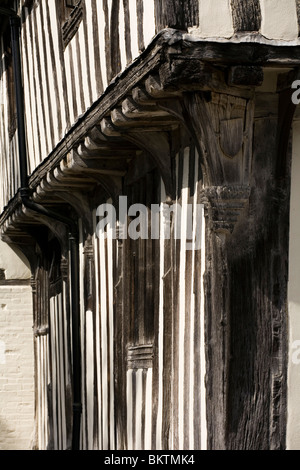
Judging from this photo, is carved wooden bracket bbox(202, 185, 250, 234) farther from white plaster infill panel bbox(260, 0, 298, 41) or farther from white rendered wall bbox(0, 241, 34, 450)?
white rendered wall bbox(0, 241, 34, 450)

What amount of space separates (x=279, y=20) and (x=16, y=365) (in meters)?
7.97

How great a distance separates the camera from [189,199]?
210 inches

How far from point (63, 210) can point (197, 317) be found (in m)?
4.25

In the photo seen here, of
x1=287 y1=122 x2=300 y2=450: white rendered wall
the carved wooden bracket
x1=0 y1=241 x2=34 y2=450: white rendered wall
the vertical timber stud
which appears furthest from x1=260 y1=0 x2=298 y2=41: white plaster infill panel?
x1=0 y1=241 x2=34 y2=450: white rendered wall

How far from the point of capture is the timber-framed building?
464 cm

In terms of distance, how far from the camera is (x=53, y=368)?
1018 centimetres

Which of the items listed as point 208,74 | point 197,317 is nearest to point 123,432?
point 197,317

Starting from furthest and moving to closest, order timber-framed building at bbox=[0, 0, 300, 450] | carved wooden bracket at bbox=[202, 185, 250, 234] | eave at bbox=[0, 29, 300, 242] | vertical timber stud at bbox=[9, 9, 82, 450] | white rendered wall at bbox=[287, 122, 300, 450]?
1. vertical timber stud at bbox=[9, 9, 82, 450]
2. white rendered wall at bbox=[287, 122, 300, 450]
3. carved wooden bracket at bbox=[202, 185, 250, 234]
4. timber-framed building at bbox=[0, 0, 300, 450]
5. eave at bbox=[0, 29, 300, 242]

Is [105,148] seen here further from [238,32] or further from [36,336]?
[36,336]

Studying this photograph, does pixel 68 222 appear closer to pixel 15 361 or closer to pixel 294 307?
pixel 15 361

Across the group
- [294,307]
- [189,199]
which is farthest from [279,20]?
[294,307]

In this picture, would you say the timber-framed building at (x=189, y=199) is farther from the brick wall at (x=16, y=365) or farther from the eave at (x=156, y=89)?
the brick wall at (x=16, y=365)

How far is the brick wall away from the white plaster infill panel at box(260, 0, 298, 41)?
306 inches

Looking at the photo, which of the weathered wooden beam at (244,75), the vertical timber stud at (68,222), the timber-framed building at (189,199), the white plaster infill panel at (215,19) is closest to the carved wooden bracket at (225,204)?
the timber-framed building at (189,199)
